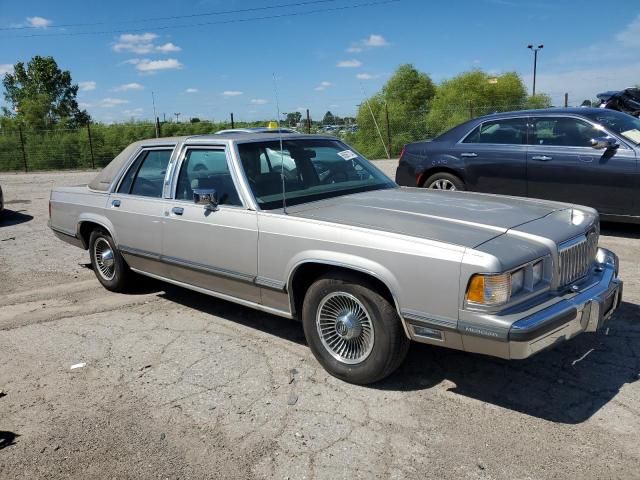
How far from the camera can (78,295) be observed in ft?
19.0

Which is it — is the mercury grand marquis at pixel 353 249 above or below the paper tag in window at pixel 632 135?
below

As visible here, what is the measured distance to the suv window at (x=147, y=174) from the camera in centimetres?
500

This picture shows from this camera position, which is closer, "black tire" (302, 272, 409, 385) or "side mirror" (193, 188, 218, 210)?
"black tire" (302, 272, 409, 385)

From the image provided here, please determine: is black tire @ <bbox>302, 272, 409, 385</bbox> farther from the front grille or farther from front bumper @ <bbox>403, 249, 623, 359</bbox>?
the front grille

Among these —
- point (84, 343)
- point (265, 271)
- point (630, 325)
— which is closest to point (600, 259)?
point (630, 325)

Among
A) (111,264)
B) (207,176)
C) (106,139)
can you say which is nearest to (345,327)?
(207,176)

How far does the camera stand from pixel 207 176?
4.51 meters

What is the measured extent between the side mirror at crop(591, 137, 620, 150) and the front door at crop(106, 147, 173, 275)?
193 inches

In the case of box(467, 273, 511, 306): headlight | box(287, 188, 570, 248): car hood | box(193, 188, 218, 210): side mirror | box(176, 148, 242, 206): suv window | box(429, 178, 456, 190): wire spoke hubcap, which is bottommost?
box(467, 273, 511, 306): headlight

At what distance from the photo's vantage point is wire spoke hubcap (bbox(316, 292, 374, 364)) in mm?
3457

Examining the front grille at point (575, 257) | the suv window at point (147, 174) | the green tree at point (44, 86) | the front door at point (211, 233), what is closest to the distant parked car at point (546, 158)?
the front grille at point (575, 257)

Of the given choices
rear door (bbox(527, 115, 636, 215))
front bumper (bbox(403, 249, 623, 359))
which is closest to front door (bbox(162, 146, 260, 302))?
front bumper (bbox(403, 249, 623, 359))

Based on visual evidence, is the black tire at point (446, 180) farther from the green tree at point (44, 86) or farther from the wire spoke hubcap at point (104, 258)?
the green tree at point (44, 86)

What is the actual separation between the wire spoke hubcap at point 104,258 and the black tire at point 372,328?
2.77 meters
